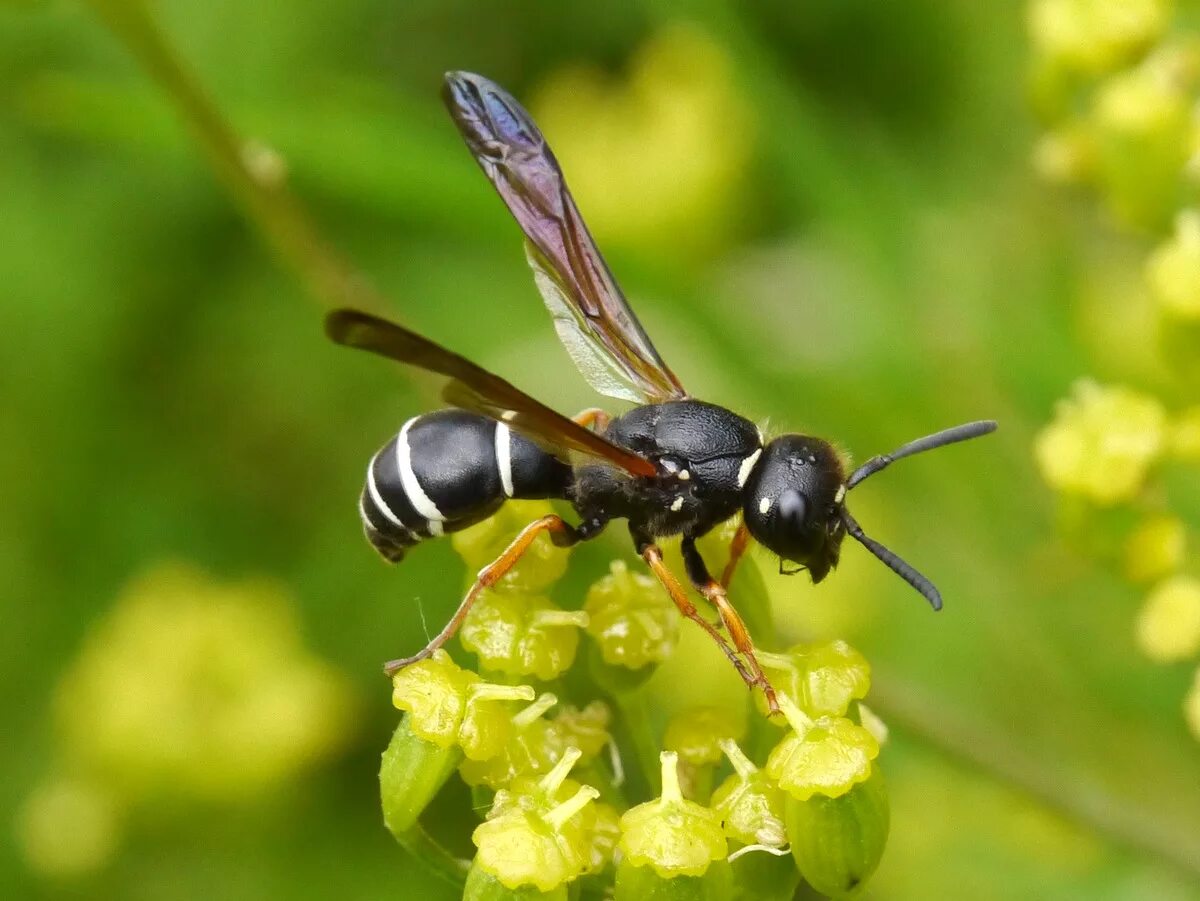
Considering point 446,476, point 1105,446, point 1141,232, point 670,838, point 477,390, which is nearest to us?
point 670,838

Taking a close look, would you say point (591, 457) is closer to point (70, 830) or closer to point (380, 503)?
point (380, 503)

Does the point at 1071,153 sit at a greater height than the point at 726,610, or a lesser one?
lesser

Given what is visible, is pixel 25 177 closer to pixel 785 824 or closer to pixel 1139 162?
pixel 1139 162

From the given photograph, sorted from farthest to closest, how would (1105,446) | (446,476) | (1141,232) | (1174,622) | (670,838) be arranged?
(1141,232) → (1105,446) → (1174,622) → (446,476) → (670,838)

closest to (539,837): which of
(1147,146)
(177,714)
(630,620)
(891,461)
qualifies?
(630,620)

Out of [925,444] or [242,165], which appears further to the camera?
[242,165]

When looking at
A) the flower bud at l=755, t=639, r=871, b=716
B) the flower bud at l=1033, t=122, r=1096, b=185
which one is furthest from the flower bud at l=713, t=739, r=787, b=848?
the flower bud at l=1033, t=122, r=1096, b=185

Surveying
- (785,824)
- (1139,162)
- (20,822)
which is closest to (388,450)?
(785,824)

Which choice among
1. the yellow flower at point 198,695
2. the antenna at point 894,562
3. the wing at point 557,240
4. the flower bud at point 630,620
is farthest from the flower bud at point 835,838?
the yellow flower at point 198,695
